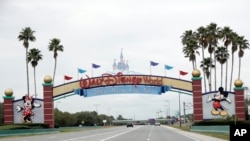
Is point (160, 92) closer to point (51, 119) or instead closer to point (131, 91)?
point (131, 91)

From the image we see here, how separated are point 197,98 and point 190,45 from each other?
21.3 meters

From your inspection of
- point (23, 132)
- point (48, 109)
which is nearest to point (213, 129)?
point (23, 132)

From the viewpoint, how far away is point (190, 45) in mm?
85750

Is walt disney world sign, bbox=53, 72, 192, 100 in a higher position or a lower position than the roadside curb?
higher

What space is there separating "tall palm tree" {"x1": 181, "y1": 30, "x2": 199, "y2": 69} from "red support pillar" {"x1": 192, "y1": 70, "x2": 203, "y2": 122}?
62.8 feet

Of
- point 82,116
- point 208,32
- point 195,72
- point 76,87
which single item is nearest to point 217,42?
point 208,32

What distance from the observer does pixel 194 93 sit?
219ft

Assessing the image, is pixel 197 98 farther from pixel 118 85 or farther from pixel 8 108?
pixel 8 108

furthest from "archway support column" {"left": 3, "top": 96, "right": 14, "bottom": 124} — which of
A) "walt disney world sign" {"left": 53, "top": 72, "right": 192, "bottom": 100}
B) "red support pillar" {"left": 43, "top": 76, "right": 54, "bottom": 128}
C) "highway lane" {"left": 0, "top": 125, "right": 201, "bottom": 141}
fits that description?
"highway lane" {"left": 0, "top": 125, "right": 201, "bottom": 141}

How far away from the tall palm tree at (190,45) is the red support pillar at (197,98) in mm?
19155

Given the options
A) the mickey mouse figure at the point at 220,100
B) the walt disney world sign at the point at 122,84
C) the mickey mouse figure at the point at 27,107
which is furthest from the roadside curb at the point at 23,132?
the mickey mouse figure at the point at 220,100

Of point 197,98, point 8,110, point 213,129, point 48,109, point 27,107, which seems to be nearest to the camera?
point 213,129

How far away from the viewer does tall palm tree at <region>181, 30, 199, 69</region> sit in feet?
281

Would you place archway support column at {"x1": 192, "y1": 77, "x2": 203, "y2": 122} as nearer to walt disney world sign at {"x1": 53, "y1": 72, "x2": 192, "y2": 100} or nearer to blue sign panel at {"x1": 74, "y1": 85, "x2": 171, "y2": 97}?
walt disney world sign at {"x1": 53, "y1": 72, "x2": 192, "y2": 100}
